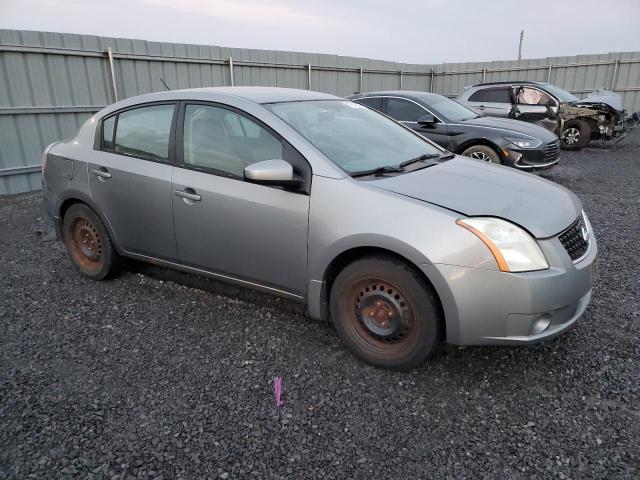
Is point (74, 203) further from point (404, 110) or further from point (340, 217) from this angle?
point (404, 110)

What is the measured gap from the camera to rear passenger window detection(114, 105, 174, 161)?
3.58 meters

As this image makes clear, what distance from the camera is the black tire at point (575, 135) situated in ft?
39.5

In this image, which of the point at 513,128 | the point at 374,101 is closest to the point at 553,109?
the point at 513,128

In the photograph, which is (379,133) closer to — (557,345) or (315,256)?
(315,256)

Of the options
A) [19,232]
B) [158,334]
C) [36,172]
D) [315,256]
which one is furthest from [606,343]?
[36,172]

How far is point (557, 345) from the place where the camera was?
3.09 meters

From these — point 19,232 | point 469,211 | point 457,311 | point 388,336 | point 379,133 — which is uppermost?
point 379,133

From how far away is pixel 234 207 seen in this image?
3145 millimetres

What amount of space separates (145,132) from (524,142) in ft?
20.3

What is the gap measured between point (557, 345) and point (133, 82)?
9.14 metres

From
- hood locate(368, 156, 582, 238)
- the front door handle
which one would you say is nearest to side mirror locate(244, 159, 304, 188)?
hood locate(368, 156, 582, 238)

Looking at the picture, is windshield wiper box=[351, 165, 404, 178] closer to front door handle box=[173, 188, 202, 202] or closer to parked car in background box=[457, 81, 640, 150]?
front door handle box=[173, 188, 202, 202]

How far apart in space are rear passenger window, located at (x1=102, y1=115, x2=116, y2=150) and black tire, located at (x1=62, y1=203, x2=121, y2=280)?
23.2 inches

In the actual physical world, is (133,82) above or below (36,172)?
above
